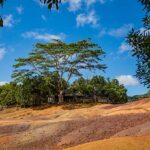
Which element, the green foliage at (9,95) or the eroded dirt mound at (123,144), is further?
the green foliage at (9,95)

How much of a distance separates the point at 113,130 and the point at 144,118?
3943 millimetres

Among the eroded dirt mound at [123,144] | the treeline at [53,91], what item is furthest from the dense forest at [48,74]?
the eroded dirt mound at [123,144]

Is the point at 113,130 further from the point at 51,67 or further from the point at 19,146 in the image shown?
the point at 51,67

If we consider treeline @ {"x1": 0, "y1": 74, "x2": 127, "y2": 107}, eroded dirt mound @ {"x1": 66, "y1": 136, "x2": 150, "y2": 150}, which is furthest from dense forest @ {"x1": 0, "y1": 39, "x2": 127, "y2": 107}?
eroded dirt mound @ {"x1": 66, "y1": 136, "x2": 150, "y2": 150}

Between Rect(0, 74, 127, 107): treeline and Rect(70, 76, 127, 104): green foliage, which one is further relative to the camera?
Rect(70, 76, 127, 104): green foliage

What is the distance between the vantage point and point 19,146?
28.9 metres

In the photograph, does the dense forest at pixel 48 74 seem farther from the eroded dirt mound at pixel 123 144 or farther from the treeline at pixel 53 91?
the eroded dirt mound at pixel 123 144

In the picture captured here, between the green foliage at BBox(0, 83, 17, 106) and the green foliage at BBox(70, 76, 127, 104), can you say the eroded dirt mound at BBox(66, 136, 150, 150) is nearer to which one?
the green foliage at BBox(0, 83, 17, 106)

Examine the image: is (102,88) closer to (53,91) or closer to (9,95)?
(53,91)

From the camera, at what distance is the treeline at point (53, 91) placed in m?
78.1

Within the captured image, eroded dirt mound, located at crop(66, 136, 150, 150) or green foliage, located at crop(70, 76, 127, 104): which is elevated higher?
green foliage, located at crop(70, 76, 127, 104)

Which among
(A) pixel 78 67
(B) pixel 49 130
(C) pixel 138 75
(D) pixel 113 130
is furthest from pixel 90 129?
(A) pixel 78 67

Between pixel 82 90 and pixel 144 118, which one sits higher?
pixel 82 90

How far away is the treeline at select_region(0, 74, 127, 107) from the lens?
78062mm
